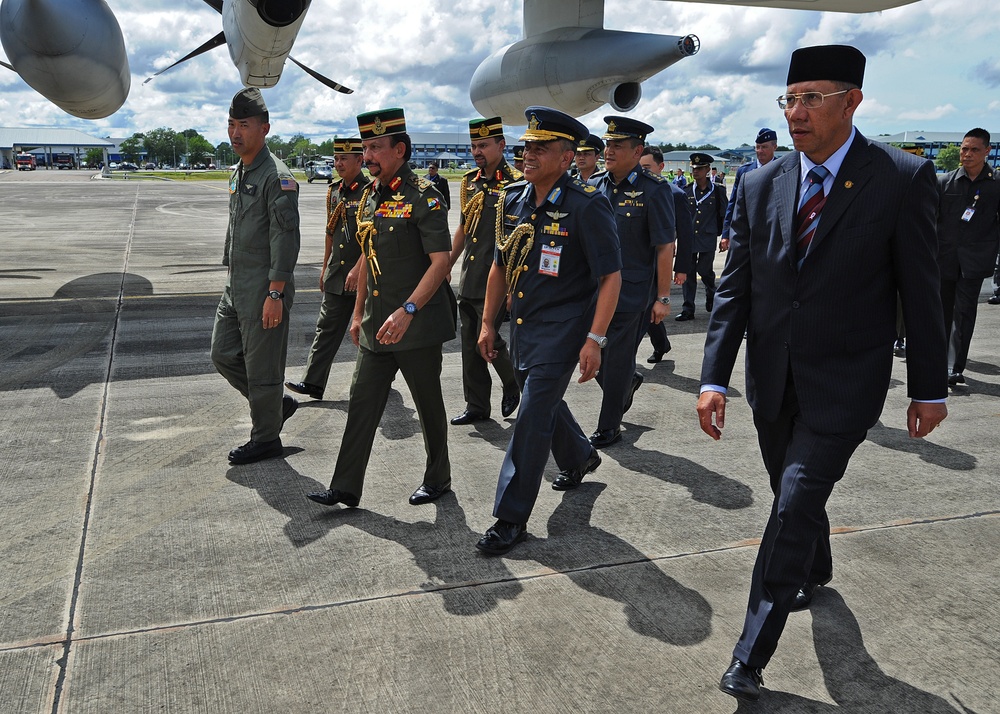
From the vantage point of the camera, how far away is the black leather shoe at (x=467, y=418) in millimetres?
5637

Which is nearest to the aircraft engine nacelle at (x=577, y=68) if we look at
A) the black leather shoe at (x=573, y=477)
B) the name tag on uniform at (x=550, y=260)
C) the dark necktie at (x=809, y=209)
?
the black leather shoe at (x=573, y=477)

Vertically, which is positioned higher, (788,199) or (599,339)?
(788,199)

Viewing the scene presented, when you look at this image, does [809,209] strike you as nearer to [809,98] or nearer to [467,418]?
[809,98]

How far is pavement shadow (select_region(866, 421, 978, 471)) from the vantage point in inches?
190

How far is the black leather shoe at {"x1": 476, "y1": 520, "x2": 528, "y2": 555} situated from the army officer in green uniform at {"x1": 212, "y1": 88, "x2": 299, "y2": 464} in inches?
68.4

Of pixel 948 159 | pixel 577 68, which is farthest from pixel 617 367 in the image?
pixel 948 159

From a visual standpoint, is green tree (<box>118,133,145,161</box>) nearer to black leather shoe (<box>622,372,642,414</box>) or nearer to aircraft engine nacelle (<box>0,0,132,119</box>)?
aircraft engine nacelle (<box>0,0,132,119</box>)

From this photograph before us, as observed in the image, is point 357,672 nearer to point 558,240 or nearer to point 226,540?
point 226,540

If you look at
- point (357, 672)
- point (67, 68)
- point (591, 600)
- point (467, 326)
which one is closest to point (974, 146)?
point (467, 326)

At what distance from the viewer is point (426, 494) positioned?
13.8ft

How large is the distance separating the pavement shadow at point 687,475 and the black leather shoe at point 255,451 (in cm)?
198

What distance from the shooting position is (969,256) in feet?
22.1

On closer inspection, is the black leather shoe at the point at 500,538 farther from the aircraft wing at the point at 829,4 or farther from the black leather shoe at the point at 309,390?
the aircraft wing at the point at 829,4

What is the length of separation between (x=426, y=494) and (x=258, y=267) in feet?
5.32
